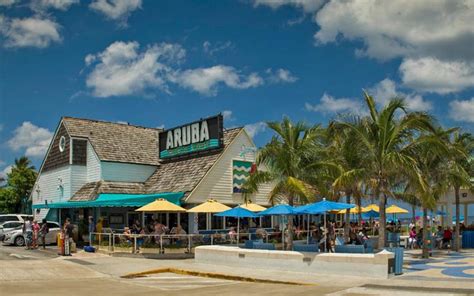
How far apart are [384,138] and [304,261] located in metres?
5.82

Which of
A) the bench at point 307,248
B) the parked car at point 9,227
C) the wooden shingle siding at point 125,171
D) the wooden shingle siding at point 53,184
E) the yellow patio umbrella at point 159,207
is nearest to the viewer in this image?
the bench at point 307,248

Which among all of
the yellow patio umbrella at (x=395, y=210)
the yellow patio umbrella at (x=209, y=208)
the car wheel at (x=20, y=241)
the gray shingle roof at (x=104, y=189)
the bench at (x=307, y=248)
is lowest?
the car wheel at (x=20, y=241)

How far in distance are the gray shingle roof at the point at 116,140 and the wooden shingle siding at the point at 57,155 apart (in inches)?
38.1

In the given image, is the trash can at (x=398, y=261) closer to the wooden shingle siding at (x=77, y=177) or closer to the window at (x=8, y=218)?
the wooden shingle siding at (x=77, y=177)

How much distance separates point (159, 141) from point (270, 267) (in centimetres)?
1948

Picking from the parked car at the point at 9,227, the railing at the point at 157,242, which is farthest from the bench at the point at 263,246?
the parked car at the point at 9,227

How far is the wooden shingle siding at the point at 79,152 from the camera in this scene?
1451 inches

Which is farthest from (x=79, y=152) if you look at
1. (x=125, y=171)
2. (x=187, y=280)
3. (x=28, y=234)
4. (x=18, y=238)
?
(x=187, y=280)

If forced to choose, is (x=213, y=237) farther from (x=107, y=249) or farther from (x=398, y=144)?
(x=398, y=144)

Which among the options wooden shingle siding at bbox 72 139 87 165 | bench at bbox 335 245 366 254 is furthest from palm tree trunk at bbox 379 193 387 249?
wooden shingle siding at bbox 72 139 87 165

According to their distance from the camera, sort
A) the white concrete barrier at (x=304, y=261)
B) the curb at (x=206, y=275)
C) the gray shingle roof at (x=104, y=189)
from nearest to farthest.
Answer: the curb at (x=206, y=275), the white concrete barrier at (x=304, y=261), the gray shingle roof at (x=104, y=189)

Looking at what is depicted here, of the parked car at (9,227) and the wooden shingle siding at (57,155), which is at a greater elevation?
the wooden shingle siding at (57,155)

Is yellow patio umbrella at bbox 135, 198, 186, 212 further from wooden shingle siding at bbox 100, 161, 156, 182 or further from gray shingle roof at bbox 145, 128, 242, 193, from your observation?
wooden shingle siding at bbox 100, 161, 156, 182

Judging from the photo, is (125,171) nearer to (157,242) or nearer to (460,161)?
(157,242)
